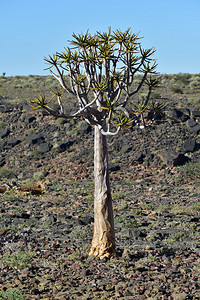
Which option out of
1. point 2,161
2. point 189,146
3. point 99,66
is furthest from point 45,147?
point 99,66

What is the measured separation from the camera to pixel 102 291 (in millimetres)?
8016

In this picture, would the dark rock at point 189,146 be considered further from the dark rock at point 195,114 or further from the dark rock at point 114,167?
the dark rock at point 114,167

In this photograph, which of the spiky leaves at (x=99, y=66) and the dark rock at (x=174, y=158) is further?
the dark rock at (x=174, y=158)

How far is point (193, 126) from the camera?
27984 mm

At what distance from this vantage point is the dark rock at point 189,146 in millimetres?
25266

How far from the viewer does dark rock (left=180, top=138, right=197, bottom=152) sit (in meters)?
25.3

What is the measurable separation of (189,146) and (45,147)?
1004 centimetres

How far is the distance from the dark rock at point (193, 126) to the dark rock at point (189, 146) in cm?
207

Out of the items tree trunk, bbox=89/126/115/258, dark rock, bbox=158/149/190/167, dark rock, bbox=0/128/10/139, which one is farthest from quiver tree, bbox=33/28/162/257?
dark rock, bbox=0/128/10/139

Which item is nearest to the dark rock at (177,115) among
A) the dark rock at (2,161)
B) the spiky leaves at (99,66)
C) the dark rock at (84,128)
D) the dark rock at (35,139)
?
the dark rock at (84,128)

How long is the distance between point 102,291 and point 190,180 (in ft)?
45.9

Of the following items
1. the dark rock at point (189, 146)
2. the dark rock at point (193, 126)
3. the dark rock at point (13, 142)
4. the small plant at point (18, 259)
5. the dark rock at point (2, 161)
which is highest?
the dark rock at point (193, 126)

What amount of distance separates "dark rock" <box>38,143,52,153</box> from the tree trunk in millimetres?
18623

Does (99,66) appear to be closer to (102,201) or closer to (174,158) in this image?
(102,201)
